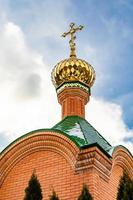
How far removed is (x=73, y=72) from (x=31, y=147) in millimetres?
3509

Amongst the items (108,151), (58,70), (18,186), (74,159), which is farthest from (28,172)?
(58,70)

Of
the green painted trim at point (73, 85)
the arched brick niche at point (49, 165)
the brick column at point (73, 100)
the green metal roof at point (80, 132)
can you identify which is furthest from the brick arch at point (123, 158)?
the green painted trim at point (73, 85)

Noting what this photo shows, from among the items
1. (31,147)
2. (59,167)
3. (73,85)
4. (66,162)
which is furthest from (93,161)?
(73,85)

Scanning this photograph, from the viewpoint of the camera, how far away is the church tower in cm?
1352

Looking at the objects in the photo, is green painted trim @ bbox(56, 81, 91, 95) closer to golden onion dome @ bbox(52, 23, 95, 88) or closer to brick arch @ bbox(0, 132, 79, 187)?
golden onion dome @ bbox(52, 23, 95, 88)

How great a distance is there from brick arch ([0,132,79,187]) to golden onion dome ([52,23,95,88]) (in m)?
3.16

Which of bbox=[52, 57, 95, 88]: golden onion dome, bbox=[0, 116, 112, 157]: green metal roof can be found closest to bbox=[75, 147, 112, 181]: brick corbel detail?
bbox=[0, 116, 112, 157]: green metal roof

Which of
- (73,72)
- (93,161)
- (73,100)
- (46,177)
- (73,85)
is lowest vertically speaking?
(46,177)

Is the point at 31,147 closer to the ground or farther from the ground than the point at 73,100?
closer to the ground

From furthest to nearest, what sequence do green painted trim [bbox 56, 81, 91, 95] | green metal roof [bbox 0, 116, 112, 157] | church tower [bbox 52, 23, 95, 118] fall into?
green painted trim [bbox 56, 81, 91, 95]
church tower [bbox 52, 23, 95, 118]
green metal roof [bbox 0, 116, 112, 157]

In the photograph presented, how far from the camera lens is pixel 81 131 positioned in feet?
37.0

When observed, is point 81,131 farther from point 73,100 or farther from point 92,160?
point 73,100

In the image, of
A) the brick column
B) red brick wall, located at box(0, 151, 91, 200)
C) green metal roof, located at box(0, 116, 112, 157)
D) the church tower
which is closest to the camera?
red brick wall, located at box(0, 151, 91, 200)

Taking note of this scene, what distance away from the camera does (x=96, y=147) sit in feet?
33.0
